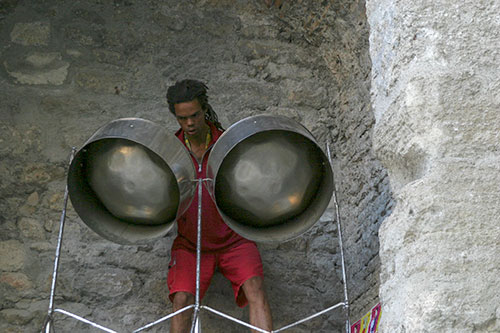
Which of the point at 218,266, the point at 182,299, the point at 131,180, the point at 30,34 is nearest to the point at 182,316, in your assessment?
the point at 182,299

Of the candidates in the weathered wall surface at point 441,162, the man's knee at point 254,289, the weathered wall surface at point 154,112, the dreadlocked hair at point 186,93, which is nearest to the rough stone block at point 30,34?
the weathered wall surface at point 154,112

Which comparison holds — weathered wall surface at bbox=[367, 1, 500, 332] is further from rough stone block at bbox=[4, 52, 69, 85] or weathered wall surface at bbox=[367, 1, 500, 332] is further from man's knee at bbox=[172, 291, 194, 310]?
rough stone block at bbox=[4, 52, 69, 85]

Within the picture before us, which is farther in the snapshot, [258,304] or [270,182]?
[258,304]

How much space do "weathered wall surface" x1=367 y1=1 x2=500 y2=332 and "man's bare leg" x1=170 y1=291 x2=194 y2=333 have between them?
1.24 meters

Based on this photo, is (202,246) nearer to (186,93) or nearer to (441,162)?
(186,93)

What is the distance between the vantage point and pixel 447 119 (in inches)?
76.6

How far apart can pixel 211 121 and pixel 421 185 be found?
1.64m

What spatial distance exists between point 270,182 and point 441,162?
1007 millimetres

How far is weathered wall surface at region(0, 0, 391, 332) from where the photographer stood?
11.3 feet

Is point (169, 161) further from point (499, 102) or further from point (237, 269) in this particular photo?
point (499, 102)

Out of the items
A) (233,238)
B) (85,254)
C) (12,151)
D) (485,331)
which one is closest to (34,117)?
(12,151)

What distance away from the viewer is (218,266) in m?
3.24

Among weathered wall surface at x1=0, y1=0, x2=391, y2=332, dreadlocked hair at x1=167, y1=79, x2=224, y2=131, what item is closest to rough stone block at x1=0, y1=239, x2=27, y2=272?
weathered wall surface at x1=0, y1=0, x2=391, y2=332

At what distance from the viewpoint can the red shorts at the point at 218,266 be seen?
3123 millimetres
